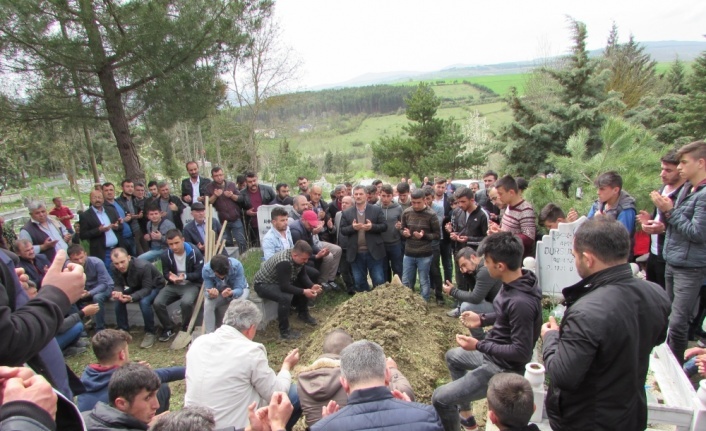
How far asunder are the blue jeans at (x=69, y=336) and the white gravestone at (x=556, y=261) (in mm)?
6310

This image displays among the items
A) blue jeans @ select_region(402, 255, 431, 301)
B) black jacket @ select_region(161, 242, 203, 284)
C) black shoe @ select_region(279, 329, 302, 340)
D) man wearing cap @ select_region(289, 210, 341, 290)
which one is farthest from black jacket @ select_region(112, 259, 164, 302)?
blue jeans @ select_region(402, 255, 431, 301)

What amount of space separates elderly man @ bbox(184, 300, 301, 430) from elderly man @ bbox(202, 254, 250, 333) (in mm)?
2560

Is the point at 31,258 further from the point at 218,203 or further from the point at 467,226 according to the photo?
the point at 467,226

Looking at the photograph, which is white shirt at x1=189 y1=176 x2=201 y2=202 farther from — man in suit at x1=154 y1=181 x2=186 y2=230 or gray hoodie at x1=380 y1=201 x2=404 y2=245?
gray hoodie at x1=380 y1=201 x2=404 y2=245

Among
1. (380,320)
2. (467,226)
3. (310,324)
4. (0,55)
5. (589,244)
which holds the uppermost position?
(0,55)

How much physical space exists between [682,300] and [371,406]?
11.1ft

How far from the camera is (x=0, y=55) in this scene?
750 centimetres

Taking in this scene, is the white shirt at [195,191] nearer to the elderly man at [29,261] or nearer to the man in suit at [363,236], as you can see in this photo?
the elderly man at [29,261]

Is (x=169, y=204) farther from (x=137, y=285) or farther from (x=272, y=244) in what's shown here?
(x=272, y=244)

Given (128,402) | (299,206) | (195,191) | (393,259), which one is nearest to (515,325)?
(128,402)

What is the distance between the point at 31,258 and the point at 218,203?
300 cm

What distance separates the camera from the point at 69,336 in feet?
18.3

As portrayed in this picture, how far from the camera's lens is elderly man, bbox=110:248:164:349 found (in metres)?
5.97

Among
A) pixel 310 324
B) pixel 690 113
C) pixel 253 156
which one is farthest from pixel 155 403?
pixel 253 156
